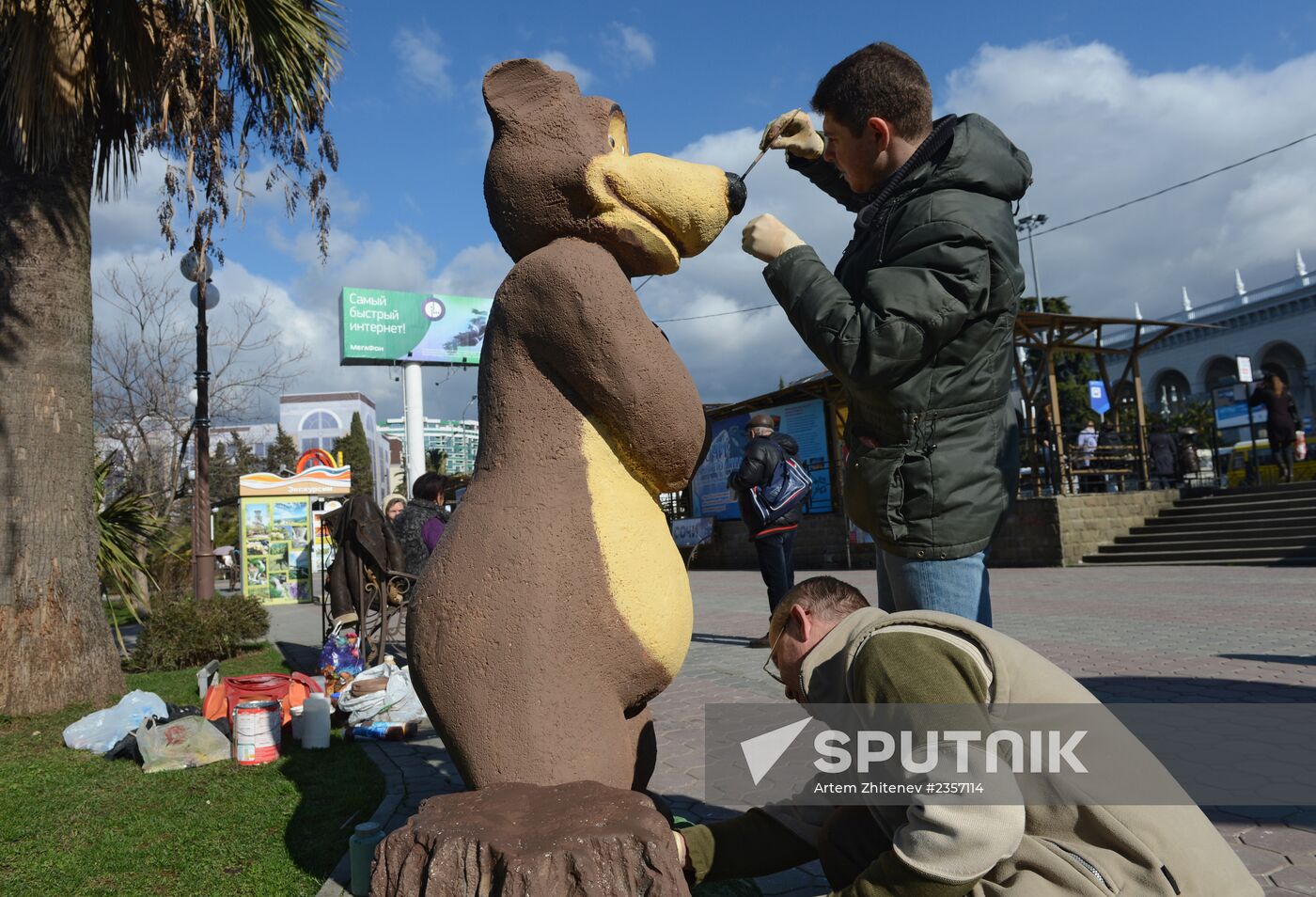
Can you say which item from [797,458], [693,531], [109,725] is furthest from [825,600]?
[693,531]

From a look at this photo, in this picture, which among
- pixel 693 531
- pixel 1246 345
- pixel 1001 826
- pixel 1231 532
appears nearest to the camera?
pixel 1001 826

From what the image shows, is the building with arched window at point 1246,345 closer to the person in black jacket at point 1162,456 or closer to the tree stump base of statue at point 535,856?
the person in black jacket at point 1162,456

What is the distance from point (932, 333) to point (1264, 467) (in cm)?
2138

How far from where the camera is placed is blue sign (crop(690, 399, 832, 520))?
635 inches

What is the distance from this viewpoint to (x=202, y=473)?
9.61m

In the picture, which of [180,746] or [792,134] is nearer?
[792,134]

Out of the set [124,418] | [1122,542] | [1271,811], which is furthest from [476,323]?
[1271,811]

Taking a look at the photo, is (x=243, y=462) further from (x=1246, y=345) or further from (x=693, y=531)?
(x=1246, y=345)

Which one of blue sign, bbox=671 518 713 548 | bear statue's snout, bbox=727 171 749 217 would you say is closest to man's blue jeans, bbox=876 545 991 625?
bear statue's snout, bbox=727 171 749 217

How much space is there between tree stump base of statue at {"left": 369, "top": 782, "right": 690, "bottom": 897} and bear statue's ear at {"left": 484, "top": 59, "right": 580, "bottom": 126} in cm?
168

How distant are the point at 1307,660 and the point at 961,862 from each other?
517 cm

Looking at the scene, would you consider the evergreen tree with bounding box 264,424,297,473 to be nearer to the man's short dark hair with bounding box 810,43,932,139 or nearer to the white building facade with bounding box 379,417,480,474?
the white building facade with bounding box 379,417,480,474

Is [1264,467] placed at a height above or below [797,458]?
below

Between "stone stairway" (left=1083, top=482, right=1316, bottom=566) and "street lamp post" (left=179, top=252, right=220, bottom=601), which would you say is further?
"stone stairway" (left=1083, top=482, right=1316, bottom=566)
